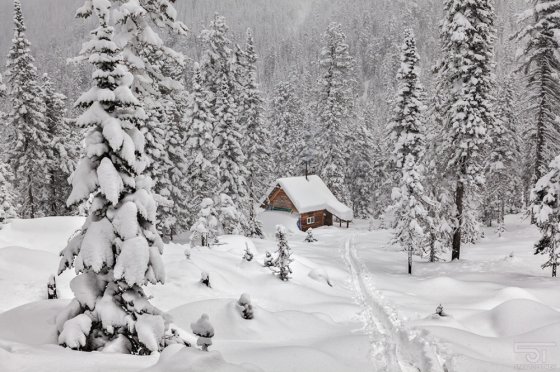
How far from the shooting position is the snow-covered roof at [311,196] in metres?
48.8

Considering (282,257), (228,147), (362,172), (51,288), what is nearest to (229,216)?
(228,147)

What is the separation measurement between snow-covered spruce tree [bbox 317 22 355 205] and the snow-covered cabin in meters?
3.16

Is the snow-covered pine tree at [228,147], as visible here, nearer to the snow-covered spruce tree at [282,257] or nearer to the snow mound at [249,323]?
the snow-covered spruce tree at [282,257]

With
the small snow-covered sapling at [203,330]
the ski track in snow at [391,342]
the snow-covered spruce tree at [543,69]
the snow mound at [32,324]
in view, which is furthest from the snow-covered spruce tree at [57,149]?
the snow-covered spruce tree at [543,69]

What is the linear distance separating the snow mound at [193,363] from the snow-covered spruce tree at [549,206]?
1752 centimetres

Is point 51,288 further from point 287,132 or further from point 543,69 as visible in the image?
point 287,132

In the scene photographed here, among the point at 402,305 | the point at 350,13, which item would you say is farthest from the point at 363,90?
the point at 402,305

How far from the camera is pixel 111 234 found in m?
7.47

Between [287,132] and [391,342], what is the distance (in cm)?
5251

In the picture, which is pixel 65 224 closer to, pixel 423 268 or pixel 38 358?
pixel 38 358

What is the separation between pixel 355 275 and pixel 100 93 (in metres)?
20.5

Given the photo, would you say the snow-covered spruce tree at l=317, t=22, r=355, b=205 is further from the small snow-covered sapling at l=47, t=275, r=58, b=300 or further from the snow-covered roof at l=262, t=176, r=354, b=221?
the small snow-covered sapling at l=47, t=275, r=58, b=300

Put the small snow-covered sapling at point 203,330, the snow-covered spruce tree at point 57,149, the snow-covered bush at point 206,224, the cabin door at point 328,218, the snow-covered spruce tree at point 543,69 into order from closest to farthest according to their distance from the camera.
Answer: the small snow-covered sapling at point 203,330, the snow-covered spruce tree at point 543,69, the snow-covered bush at point 206,224, the snow-covered spruce tree at point 57,149, the cabin door at point 328,218

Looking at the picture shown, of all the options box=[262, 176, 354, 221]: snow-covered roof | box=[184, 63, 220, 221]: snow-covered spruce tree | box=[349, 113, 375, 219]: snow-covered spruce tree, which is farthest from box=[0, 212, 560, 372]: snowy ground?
box=[349, 113, 375, 219]: snow-covered spruce tree
